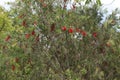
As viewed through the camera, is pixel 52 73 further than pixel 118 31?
No

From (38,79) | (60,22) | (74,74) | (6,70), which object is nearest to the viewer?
(74,74)

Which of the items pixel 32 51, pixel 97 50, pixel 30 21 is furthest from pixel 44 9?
pixel 97 50

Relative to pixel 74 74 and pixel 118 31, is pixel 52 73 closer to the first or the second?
pixel 74 74

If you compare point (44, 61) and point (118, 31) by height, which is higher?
point (118, 31)

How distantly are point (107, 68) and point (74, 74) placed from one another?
3.39ft

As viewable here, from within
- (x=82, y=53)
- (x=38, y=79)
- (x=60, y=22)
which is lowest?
(x=38, y=79)

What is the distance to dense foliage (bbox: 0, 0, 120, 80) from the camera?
9.45 metres

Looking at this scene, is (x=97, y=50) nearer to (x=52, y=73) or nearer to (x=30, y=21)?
(x=52, y=73)

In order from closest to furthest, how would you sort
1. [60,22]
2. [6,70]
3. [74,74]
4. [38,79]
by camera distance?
[74,74] → [60,22] → [38,79] → [6,70]

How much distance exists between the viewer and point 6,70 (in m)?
13.0

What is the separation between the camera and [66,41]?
970cm

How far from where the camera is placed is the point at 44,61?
9.91 metres

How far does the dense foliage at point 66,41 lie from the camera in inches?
372

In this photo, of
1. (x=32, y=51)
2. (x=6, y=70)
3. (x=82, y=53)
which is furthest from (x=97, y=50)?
(x=6, y=70)
